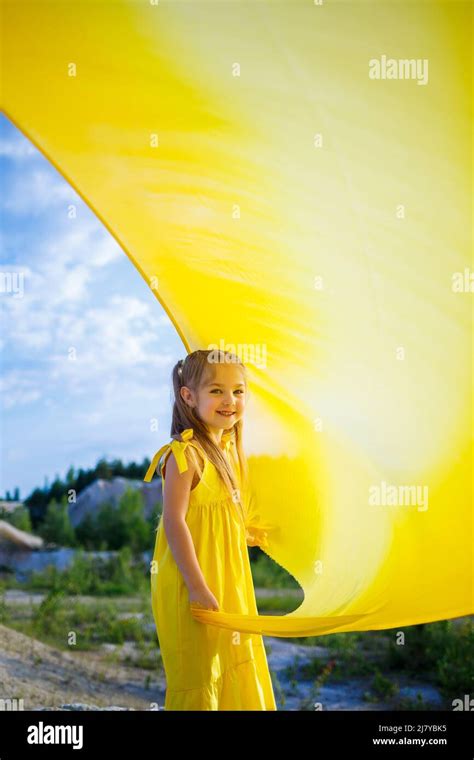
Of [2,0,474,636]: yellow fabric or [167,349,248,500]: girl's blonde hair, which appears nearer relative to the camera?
[167,349,248,500]: girl's blonde hair

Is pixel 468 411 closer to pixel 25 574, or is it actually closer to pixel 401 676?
pixel 401 676

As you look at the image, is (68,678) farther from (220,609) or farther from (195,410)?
(195,410)

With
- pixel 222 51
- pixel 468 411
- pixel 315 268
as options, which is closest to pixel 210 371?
pixel 315 268

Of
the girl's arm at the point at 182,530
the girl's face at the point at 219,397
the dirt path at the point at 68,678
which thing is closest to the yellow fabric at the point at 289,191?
the girl's face at the point at 219,397

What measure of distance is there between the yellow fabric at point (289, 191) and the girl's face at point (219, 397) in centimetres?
36

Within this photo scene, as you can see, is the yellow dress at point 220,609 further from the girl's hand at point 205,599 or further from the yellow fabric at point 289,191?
the yellow fabric at point 289,191

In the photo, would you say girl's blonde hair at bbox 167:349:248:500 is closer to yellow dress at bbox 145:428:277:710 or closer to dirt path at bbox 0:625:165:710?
yellow dress at bbox 145:428:277:710

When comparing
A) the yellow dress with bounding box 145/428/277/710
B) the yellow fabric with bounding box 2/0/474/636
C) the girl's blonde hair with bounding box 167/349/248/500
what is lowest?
the yellow dress with bounding box 145/428/277/710

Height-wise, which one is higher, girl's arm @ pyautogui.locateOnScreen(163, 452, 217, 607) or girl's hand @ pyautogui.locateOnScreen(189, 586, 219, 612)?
girl's arm @ pyautogui.locateOnScreen(163, 452, 217, 607)

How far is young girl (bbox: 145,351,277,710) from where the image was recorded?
2.54 meters

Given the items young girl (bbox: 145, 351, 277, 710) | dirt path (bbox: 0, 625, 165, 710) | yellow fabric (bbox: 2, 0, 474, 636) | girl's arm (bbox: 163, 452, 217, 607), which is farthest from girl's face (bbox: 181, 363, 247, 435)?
dirt path (bbox: 0, 625, 165, 710)

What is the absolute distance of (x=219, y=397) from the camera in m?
2.69

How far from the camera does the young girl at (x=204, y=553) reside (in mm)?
2545

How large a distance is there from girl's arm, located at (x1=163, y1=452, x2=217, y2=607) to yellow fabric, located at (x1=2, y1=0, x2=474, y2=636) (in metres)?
0.52
